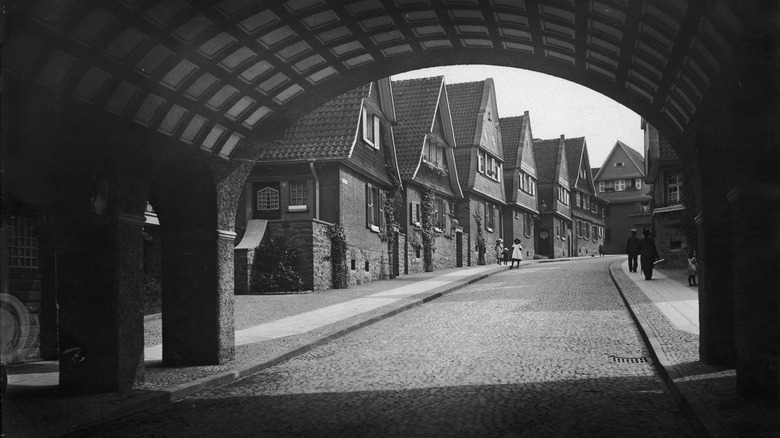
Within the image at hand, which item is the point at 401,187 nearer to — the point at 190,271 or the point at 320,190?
the point at 320,190

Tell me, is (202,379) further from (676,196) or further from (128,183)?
(676,196)

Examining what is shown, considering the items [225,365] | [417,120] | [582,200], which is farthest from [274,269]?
[582,200]

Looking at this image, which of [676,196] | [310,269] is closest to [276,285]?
[310,269]

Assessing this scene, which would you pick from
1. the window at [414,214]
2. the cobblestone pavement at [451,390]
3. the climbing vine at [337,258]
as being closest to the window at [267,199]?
the climbing vine at [337,258]

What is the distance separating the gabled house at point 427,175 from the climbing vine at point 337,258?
8377 mm

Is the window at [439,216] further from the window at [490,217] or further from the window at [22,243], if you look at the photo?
the window at [22,243]

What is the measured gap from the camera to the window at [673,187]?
109ft

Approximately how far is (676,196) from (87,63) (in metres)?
30.1

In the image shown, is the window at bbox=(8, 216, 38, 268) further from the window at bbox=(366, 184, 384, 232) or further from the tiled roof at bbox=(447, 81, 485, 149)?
the tiled roof at bbox=(447, 81, 485, 149)

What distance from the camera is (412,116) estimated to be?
38656 millimetres

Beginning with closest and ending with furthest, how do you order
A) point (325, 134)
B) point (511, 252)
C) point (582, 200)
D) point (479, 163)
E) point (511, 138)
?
point (325, 134), point (479, 163), point (511, 252), point (511, 138), point (582, 200)

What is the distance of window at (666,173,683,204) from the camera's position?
3312 centimetres

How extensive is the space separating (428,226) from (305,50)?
28.1m

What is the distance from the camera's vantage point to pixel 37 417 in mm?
7094
